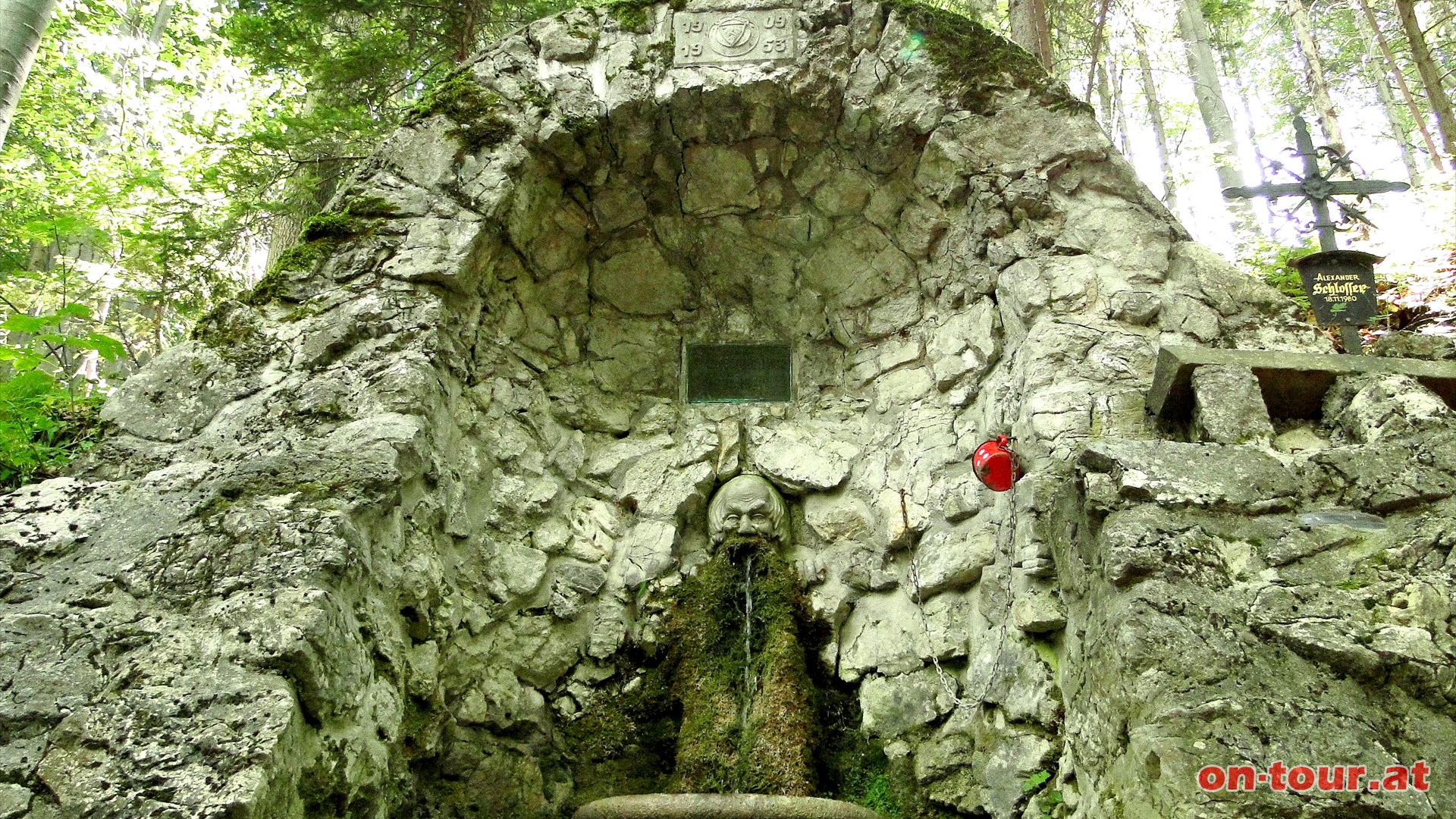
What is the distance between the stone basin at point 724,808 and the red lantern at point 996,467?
149 cm

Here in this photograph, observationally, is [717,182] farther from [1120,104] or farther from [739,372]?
[1120,104]

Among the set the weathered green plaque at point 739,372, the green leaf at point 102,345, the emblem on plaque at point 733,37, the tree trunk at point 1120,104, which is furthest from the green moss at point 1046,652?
the tree trunk at point 1120,104

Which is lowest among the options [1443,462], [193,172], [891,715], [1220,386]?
[891,715]

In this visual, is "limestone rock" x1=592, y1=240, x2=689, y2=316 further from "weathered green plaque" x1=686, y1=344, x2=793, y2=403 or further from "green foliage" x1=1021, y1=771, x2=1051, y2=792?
"green foliage" x1=1021, y1=771, x2=1051, y2=792

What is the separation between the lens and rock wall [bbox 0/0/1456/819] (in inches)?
109

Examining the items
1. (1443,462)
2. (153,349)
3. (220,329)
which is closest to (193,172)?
(153,349)

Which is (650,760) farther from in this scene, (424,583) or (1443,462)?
(1443,462)

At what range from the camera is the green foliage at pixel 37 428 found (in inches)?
147

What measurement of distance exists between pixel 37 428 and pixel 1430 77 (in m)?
8.09

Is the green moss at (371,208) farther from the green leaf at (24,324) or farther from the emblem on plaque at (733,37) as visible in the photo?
the emblem on plaque at (733,37)

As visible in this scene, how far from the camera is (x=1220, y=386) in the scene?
3.54 meters

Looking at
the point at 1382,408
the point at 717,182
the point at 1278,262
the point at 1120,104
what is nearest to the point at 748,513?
the point at 717,182

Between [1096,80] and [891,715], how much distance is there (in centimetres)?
832

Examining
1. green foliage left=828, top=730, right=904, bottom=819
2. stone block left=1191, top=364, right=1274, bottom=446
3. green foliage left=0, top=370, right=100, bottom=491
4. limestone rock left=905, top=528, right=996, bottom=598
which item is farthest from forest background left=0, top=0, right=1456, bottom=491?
green foliage left=828, top=730, right=904, bottom=819
